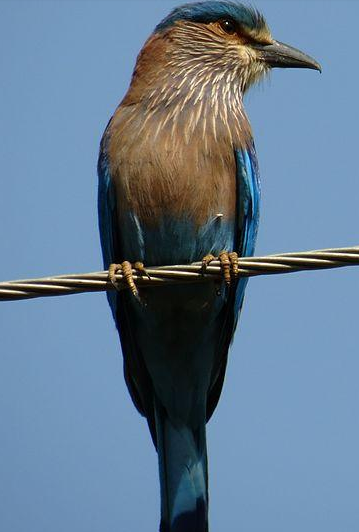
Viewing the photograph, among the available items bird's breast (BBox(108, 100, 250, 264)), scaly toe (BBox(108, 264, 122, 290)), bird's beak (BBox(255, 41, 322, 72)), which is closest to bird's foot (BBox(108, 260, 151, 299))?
scaly toe (BBox(108, 264, 122, 290))

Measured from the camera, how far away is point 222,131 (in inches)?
243

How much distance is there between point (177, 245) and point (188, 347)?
0.68 m

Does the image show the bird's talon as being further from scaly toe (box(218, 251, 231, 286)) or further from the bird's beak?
the bird's beak

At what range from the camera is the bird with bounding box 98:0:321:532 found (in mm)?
5938

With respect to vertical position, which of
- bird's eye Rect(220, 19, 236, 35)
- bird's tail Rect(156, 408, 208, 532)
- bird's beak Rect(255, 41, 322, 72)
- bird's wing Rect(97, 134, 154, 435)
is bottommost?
bird's tail Rect(156, 408, 208, 532)

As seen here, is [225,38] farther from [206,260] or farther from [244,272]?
[244,272]

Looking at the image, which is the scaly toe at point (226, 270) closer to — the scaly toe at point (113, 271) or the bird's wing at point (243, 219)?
the scaly toe at point (113, 271)

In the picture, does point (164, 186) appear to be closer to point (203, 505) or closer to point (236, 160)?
point (236, 160)

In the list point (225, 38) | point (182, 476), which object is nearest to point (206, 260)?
point (182, 476)

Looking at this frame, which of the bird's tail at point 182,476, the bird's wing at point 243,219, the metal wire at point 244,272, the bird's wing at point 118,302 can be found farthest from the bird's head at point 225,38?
the metal wire at point 244,272

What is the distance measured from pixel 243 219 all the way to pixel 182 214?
433mm

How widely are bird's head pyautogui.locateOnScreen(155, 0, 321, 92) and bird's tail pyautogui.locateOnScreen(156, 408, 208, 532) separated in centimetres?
219

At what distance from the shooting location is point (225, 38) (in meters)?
6.96

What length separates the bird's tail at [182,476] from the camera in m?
6.22
